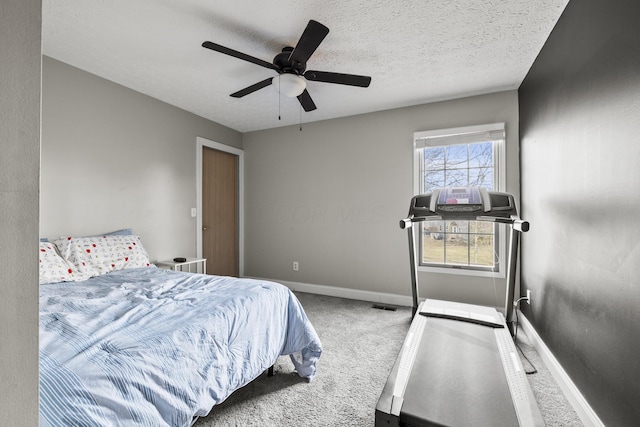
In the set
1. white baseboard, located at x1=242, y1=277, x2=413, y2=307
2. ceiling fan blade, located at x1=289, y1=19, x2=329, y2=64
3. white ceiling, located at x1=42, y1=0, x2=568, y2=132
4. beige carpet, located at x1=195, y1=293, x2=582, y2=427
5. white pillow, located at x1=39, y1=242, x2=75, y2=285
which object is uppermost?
white ceiling, located at x1=42, y1=0, x2=568, y2=132

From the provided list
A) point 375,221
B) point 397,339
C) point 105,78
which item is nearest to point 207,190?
point 105,78

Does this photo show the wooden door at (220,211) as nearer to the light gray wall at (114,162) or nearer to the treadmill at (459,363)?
the light gray wall at (114,162)

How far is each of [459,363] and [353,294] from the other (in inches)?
84.5

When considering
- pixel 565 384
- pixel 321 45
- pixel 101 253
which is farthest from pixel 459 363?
pixel 101 253

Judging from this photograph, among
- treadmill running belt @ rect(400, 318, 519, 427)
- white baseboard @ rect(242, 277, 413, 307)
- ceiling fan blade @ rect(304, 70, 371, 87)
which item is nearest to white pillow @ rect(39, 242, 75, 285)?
ceiling fan blade @ rect(304, 70, 371, 87)

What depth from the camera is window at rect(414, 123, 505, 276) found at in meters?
3.27

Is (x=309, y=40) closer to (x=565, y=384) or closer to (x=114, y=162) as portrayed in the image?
(x=114, y=162)

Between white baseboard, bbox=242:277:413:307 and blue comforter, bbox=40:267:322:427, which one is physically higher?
blue comforter, bbox=40:267:322:427

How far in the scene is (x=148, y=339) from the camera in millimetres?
1271

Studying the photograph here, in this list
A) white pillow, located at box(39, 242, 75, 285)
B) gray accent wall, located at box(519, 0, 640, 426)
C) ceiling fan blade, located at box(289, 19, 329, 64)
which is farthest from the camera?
white pillow, located at box(39, 242, 75, 285)

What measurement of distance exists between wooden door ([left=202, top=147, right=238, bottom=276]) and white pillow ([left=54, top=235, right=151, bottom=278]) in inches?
52.7

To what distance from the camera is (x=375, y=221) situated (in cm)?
382

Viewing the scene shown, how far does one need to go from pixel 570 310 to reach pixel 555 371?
1.66ft

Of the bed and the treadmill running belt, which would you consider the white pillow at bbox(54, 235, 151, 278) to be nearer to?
the bed
